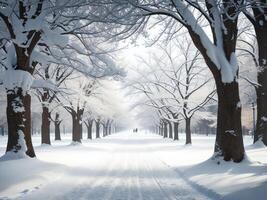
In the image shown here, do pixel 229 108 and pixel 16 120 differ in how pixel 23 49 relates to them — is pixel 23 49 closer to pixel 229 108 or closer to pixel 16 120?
pixel 16 120

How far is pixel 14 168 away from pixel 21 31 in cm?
467

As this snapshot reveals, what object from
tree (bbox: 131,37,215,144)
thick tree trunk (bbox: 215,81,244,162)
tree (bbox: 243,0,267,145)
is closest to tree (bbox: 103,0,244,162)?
thick tree trunk (bbox: 215,81,244,162)

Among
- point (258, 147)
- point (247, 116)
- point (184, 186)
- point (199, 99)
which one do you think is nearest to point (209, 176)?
point (184, 186)

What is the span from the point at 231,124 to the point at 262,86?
1053 centimetres

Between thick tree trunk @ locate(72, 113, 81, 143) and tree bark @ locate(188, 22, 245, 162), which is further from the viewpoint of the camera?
thick tree trunk @ locate(72, 113, 81, 143)

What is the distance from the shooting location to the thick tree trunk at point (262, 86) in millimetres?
21891

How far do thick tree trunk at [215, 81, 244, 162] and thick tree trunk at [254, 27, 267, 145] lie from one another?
27.5 ft

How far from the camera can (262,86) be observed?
2395 centimetres

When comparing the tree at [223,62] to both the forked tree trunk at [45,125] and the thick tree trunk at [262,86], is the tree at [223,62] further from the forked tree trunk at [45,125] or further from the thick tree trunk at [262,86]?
the forked tree trunk at [45,125]

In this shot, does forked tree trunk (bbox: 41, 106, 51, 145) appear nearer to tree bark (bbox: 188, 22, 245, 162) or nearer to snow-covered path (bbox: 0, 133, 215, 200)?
snow-covered path (bbox: 0, 133, 215, 200)

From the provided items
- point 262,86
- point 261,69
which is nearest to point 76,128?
point 262,86

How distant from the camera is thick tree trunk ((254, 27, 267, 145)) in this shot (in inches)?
862

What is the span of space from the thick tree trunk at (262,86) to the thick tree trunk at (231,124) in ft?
27.5

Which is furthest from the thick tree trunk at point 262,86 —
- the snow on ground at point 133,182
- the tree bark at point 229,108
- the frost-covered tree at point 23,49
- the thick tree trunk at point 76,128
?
the thick tree trunk at point 76,128
